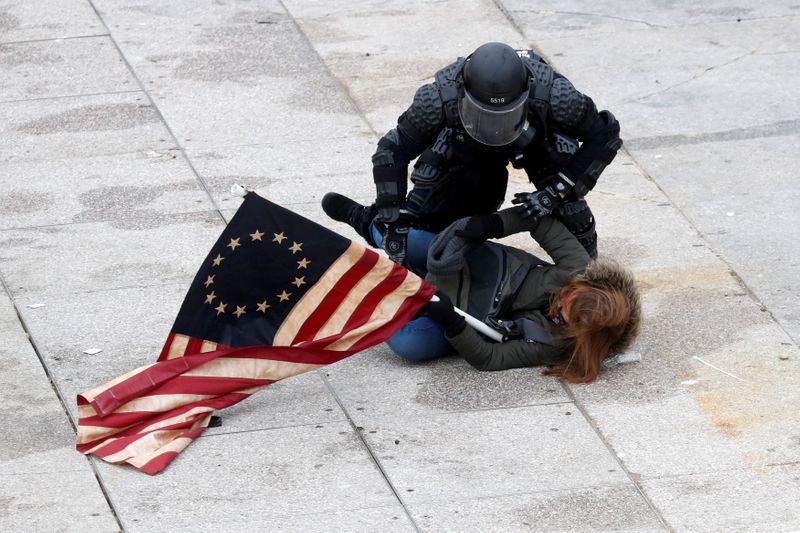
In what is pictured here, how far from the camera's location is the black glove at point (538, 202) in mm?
6012

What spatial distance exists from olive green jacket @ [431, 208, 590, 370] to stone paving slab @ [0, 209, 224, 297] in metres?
1.48

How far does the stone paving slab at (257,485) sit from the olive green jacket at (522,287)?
2.68 ft

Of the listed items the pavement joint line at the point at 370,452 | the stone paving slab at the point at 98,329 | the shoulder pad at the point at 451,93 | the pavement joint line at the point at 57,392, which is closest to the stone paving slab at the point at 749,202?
the shoulder pad at the point at 451,93

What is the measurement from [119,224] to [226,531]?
2.87 metres

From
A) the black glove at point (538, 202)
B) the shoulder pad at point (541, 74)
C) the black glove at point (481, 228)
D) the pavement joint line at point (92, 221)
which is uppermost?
the shoulder pad at point (541, 74)

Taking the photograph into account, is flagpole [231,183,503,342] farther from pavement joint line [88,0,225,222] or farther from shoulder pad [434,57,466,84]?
pavement joint line [88,0,225,222]

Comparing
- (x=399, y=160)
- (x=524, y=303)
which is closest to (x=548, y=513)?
(x=524, y=303)

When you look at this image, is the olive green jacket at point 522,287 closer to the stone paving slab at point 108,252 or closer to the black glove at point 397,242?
the black glove at point 397,242

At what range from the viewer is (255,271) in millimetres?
→ 5637

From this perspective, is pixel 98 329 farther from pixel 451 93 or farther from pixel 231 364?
pixel 451 93

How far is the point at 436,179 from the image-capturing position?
6.30 m

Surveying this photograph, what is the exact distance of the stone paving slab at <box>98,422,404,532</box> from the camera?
495 centimetres

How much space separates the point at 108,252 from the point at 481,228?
2105 mm

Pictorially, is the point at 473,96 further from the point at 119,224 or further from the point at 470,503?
the point at 119,224
